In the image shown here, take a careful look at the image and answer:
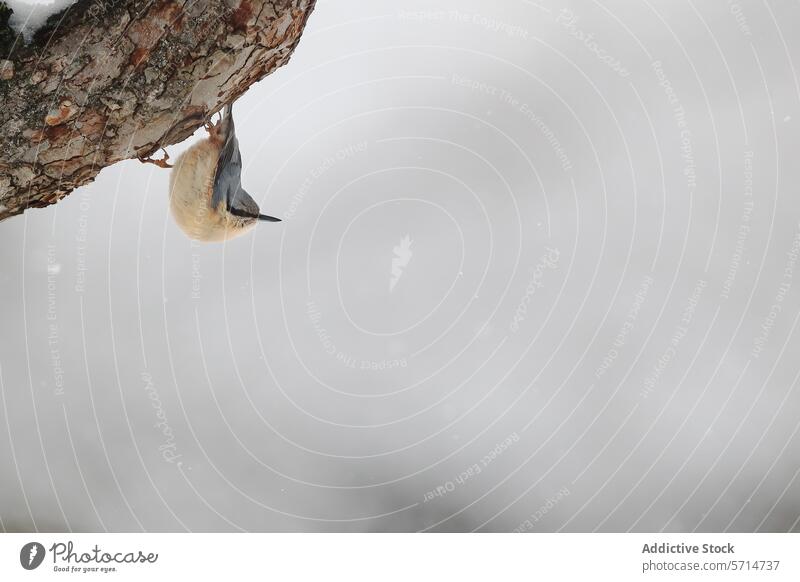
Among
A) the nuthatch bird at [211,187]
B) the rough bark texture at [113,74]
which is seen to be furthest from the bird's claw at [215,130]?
the rough bark texture at [113,74]

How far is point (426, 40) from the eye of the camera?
6.22ft

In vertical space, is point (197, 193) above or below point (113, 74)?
below

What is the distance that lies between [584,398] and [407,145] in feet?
3.90

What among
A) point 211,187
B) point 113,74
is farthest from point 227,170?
point 113,74

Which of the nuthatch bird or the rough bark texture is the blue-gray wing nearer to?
the nuthatch bird

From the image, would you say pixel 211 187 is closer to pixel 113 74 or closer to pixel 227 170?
pixel 227 170

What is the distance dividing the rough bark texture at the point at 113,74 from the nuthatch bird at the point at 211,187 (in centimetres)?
24

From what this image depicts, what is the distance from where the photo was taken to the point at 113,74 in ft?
2.87

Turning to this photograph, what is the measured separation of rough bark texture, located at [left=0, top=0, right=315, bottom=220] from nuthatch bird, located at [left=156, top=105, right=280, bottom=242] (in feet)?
0.80

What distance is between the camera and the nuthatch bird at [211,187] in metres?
1.21

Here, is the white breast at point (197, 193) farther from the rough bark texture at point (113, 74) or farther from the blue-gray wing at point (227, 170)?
the rough bark texture at point (113, 74)

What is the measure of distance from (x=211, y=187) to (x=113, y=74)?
0.36 metres
